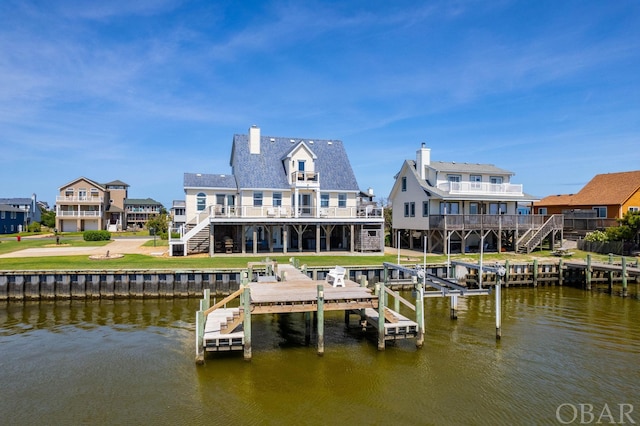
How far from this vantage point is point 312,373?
13.2m

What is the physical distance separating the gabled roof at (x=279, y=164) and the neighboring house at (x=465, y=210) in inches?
246

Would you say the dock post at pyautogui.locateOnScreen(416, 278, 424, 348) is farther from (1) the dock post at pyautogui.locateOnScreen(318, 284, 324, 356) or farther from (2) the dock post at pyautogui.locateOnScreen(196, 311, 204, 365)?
(2) the dock post at pyautogui.locateOnScreen(196, 311, 204, 365)

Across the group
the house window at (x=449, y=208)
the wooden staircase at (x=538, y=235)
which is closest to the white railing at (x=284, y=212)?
the house window at (x=449, y=208)

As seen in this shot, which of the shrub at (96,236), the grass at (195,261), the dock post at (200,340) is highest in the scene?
the shrub at (96,236)

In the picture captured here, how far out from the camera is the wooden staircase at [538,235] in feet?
121

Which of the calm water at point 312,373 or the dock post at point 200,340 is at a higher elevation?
the dock post at point 200,340

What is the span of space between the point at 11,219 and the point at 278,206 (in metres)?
58.4

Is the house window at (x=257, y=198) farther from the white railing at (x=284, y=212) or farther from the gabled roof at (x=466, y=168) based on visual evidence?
the gabled roof at (x=466, y=168)

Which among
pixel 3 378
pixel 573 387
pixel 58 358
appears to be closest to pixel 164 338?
pixel 58 358

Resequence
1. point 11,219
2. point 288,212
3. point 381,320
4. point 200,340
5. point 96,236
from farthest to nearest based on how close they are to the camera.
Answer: point 11,219, point 96,236, point 288,212, point 381,320, point 200,340

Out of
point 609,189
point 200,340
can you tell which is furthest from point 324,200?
point 609,189

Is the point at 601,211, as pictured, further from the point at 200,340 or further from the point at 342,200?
the point at 200,340

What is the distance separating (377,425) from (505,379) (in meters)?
4.91

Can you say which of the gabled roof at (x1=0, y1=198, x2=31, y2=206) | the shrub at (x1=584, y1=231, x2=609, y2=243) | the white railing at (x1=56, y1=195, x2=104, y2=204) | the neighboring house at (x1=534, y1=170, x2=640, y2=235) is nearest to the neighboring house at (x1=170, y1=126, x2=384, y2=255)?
the shrub at (x1=584, y1=231, x2=609, y2=243)
